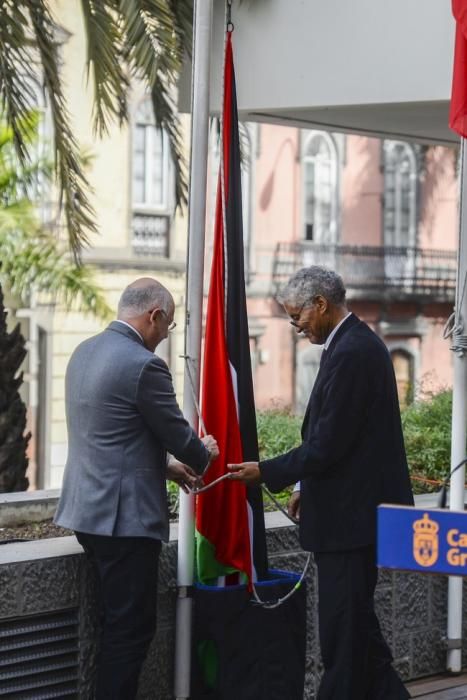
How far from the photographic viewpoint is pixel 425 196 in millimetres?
37500

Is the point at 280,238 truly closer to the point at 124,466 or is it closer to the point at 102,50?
the point at 102,50

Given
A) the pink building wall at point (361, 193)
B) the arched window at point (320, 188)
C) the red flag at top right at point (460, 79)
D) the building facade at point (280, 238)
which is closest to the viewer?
the red flag at top right at point (460, 79)

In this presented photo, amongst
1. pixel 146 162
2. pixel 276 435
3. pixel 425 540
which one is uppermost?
pixel 146 162

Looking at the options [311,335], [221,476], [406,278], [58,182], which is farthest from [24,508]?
[406,278]

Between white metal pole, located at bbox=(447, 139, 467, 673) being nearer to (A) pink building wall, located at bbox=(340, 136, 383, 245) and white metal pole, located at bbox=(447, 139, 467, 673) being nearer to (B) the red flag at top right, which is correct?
(B) the red flag at top right

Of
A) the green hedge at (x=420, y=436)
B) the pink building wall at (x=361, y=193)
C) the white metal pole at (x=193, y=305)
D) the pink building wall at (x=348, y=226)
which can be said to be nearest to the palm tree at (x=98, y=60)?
the green hedge at (x=420, y=436)

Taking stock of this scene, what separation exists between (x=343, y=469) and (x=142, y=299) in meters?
0.99

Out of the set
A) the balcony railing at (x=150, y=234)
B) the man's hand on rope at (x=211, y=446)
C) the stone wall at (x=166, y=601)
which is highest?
the balcony railing at (x=150, y=234)

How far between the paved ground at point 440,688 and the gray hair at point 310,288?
89.5 inches

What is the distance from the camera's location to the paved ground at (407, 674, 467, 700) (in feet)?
21.4

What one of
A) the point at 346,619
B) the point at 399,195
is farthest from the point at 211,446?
the point at 399,195

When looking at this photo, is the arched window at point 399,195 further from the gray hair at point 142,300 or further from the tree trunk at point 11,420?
the gray hair at point 142,300

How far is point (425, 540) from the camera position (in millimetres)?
3066

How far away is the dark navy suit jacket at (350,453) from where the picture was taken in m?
5.12
